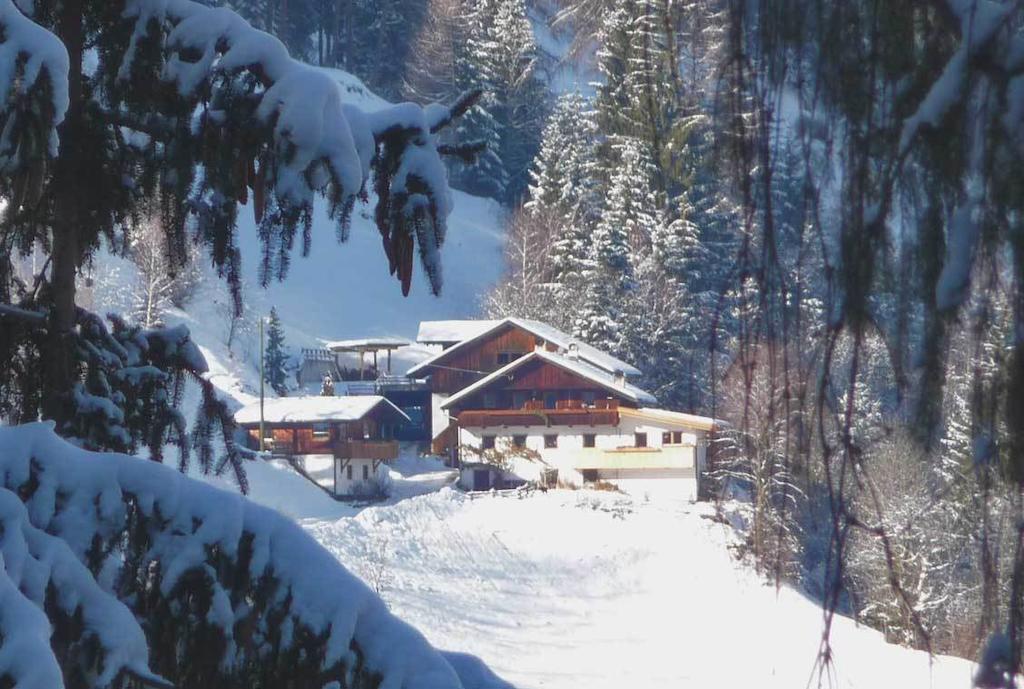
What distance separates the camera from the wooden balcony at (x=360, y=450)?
3038cm

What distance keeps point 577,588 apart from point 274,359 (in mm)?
23469

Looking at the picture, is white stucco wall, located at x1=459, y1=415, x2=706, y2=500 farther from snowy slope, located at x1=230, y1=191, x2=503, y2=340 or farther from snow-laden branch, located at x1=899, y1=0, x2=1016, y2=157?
snow-laden branch, located at x1=899, y1=0, x2=1016, y2=157

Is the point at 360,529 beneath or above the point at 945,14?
beneath

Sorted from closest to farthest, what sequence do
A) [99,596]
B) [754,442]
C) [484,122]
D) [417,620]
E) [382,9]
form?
1. [754,442]
2. [99,596]
3. [417,620]
4. [484,122]
5. [382,9]

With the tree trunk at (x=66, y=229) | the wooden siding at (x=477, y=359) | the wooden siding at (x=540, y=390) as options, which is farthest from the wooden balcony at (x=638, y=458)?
the tree trunk at (x=66, y=229)

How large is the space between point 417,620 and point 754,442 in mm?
15266

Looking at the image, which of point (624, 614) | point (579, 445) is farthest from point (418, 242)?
point (579, 445)

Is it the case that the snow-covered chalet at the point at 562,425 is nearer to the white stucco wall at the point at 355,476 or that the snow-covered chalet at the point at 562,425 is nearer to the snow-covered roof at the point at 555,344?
the snow-covered roof at the point at 555,344

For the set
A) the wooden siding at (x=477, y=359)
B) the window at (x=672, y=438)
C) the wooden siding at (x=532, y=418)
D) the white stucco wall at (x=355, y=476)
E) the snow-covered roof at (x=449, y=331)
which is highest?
the snow-covered roof at (x=449, y=331)

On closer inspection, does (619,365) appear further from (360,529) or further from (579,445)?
(360,529)

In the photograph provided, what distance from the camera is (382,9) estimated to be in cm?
6425

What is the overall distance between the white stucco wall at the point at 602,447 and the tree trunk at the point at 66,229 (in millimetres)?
22162

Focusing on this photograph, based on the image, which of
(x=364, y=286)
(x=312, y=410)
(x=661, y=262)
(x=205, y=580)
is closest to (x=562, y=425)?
(x=312, y=410)

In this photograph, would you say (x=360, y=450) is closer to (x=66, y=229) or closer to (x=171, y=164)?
(x=66, y=229)
